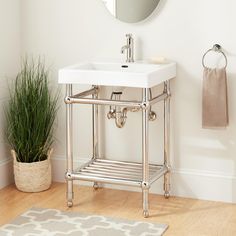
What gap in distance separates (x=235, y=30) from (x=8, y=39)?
1.61 meters

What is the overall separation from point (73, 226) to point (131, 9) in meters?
1.50

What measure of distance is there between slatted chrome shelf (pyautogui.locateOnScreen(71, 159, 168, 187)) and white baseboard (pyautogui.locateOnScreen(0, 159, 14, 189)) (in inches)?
25.8

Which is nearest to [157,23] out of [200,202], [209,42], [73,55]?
[209,42]

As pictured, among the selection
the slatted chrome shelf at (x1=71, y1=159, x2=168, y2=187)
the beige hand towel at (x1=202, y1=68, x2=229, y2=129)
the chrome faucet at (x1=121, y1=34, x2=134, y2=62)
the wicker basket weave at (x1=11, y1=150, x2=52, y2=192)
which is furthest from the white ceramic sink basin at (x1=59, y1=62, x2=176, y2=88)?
the wicker basket weave at (x1=11, y1=150, x2=52, y2=192)

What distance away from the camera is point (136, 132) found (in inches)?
168

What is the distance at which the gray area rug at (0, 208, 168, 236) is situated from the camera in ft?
11.6

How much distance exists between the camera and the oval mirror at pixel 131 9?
4066 mm

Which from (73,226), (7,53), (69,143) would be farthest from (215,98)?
(7,53)

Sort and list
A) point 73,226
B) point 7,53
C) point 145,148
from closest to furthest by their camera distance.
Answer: point 73,226 < point 145,148 < point 7,53

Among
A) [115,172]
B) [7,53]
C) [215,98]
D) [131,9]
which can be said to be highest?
[131,9]

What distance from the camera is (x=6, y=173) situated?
4.48 metres

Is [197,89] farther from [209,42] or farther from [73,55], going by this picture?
[73,55]

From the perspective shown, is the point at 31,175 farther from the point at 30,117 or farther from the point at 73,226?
the point at 73,226

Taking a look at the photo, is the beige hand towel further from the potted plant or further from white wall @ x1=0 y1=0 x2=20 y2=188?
white wall @ x1=0 y1=0 x2=20 y2=188
